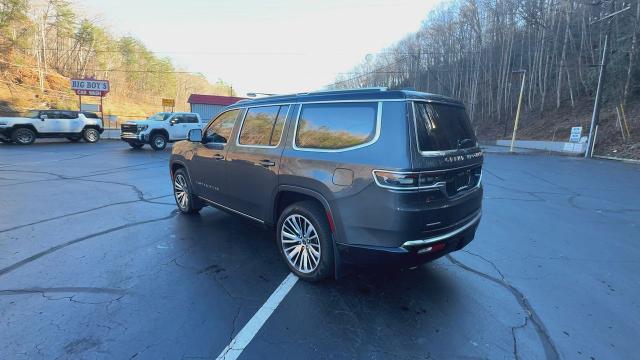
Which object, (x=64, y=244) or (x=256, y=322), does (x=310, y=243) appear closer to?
(x=256, y=322)

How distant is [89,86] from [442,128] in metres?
30.6

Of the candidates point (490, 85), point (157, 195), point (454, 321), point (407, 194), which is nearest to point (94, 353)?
point (407, 194)

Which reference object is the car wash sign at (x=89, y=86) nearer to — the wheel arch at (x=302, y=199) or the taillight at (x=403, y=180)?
the wheel arch at (x=302, y=199)

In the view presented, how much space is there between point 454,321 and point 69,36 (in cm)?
7186

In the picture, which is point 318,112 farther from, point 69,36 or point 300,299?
point 69,36

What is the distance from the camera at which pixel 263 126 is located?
13.9 ft

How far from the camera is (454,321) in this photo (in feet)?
9.78

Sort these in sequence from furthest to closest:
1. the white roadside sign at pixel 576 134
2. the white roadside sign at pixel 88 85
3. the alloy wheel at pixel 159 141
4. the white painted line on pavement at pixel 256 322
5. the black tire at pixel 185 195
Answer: the white roadside sign at pixel 88 85 < the white roadside sign at pixel 576 134 < the alloy wheel at pixel 159 141 < the black tire at pixel 185 195 < the white painted line on pavement at pixel 256 322

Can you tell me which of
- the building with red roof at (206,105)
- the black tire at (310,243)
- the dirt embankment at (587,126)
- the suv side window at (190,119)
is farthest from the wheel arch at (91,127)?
the dirt embankment at (587,126)

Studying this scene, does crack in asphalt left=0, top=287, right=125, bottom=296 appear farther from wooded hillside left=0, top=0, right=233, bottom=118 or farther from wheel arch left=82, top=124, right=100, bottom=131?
wooded hillside left=0, top=0, right=233, bottom=118

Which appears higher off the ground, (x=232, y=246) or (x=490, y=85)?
(x=490, y=85)

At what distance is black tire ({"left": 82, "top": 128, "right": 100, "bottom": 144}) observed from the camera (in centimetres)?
2053

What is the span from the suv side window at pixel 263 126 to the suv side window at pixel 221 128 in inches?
13.1

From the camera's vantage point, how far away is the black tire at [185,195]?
5629 mm
